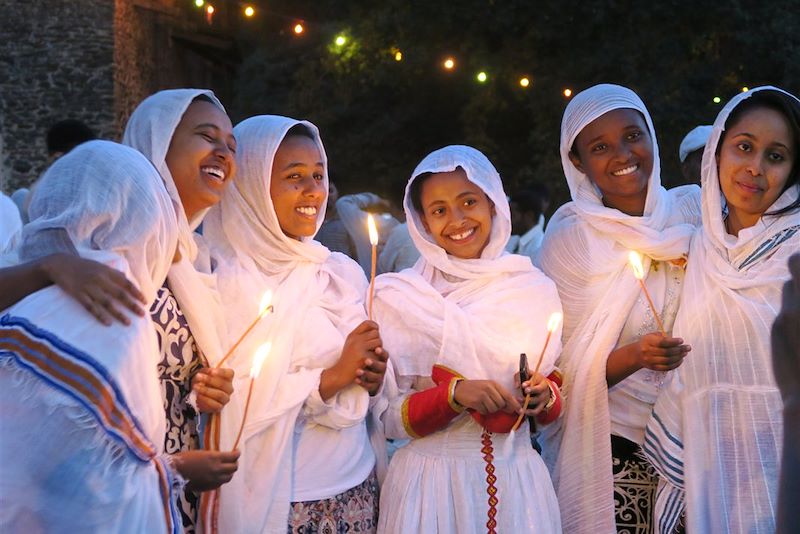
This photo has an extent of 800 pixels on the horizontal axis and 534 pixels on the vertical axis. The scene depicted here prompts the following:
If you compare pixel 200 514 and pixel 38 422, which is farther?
pixel 200 514

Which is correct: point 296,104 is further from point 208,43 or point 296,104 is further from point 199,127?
point 199,127

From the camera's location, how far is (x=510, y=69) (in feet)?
61.5

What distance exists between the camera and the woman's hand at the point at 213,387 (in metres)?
3.18

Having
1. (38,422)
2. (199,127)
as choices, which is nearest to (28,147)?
(199,127)

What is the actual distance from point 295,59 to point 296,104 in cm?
501

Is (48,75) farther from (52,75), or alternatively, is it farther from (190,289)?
(190,289)

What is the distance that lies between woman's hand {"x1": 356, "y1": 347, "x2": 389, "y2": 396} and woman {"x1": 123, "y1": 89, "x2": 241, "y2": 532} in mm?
486

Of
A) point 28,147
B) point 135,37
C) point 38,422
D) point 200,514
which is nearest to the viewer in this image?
point 38,422

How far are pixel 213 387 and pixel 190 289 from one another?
32 cm

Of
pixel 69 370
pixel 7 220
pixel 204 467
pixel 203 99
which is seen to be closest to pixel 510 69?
pixel 7 220

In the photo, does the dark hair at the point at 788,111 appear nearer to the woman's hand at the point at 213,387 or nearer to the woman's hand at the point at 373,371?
the woman's hand at the point at 373,371

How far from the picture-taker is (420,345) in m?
3.80

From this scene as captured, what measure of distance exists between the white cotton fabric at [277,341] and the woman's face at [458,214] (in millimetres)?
377

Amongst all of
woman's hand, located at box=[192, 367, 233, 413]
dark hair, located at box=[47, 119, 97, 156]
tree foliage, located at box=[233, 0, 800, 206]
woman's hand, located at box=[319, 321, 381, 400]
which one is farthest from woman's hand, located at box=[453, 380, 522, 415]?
tree foliage, located at box=[233, 0, 800, 206]
